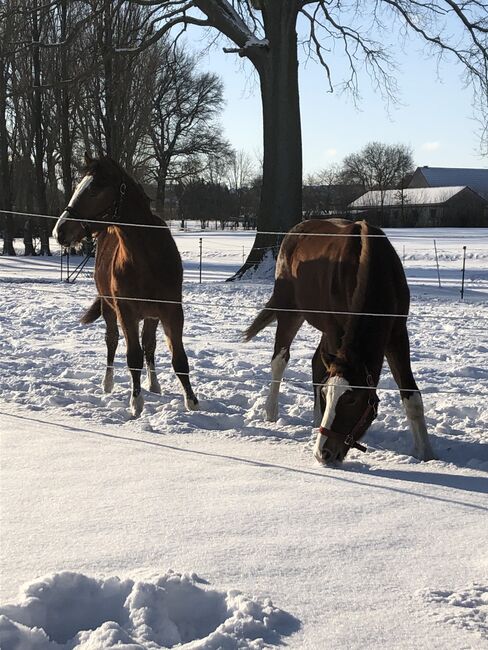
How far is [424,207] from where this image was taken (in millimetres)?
72438

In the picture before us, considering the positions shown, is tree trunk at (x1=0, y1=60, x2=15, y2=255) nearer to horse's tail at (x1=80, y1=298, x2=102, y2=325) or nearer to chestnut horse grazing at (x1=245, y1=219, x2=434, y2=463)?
horse's tail at (x1=80, y1=298, x2=102, y2=325)

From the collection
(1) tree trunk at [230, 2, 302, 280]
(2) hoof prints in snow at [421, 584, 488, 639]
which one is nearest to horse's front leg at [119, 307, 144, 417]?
A: (2) hoof prints in snow at [421, 584, 488, 639]

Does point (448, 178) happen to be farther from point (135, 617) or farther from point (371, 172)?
point (135, 617)

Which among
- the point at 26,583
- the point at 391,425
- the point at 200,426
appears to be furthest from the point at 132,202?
the point at 26,583

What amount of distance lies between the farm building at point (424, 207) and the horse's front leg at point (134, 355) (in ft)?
157

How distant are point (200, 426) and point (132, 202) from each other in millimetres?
2044

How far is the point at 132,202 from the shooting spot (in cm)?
609

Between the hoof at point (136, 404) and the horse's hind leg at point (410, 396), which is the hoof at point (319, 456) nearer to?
the horse's hind leg at point (410, 396)

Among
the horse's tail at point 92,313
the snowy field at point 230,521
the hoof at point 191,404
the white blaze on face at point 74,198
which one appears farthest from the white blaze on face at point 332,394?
the horse's tail at point 92,313

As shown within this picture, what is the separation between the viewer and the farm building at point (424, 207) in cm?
5631

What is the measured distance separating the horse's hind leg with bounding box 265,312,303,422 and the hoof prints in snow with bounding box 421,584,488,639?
3054mm

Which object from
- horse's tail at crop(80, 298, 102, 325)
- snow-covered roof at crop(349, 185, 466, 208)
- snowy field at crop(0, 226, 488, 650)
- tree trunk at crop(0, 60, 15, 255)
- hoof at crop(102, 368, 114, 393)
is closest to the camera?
snowy field at crop(0, 226, 488, 650)

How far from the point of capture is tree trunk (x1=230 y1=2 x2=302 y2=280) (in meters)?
16.8

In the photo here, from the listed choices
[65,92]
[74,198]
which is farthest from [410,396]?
[65,92]
